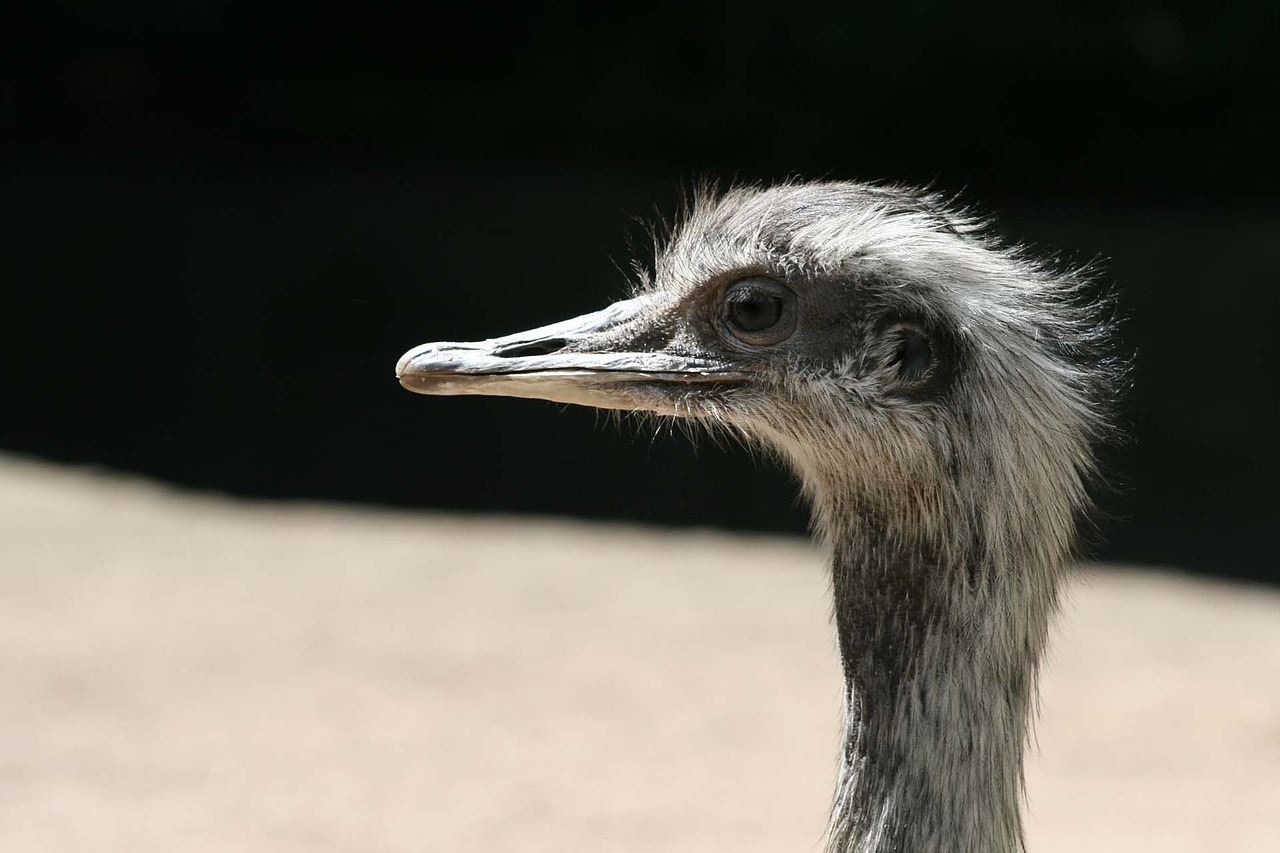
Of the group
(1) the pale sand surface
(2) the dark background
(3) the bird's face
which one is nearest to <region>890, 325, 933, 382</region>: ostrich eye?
(3) the bird's face

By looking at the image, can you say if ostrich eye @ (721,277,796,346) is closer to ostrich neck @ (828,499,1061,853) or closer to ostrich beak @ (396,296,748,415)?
Answer: ostrich beak @ (396,296,748,415)

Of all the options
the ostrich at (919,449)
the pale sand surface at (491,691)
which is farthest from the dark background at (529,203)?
the ostrich at (919,449)

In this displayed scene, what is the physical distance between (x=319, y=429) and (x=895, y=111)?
2966 mm

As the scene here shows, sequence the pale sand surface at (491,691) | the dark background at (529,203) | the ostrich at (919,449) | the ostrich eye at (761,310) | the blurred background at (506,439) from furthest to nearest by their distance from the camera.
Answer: the dark background at (529,203) → the blurred background at (506,439) → the pale sand surface at (491,691) → the ostrich eye at (761,310) → the ostrich at (919,449)

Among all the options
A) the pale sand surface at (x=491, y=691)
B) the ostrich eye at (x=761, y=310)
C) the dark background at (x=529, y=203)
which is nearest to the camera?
the ostrich eye at (x=761, y=310)

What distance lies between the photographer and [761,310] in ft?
7.41

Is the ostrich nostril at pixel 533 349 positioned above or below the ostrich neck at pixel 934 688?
above

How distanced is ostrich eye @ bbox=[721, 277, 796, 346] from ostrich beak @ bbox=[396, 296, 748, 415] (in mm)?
57

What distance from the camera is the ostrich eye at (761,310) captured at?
88.4 inches

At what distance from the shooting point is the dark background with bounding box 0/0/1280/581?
6945 mm

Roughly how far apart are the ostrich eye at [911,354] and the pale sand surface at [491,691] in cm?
201

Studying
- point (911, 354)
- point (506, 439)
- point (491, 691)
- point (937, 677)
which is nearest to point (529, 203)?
point (506, 439)

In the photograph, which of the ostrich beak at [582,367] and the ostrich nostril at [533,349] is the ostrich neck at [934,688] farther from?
the ostrich nostril at [533,349]

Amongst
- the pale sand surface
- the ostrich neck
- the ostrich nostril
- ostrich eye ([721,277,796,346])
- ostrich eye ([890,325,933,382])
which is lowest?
the ostrich neck
